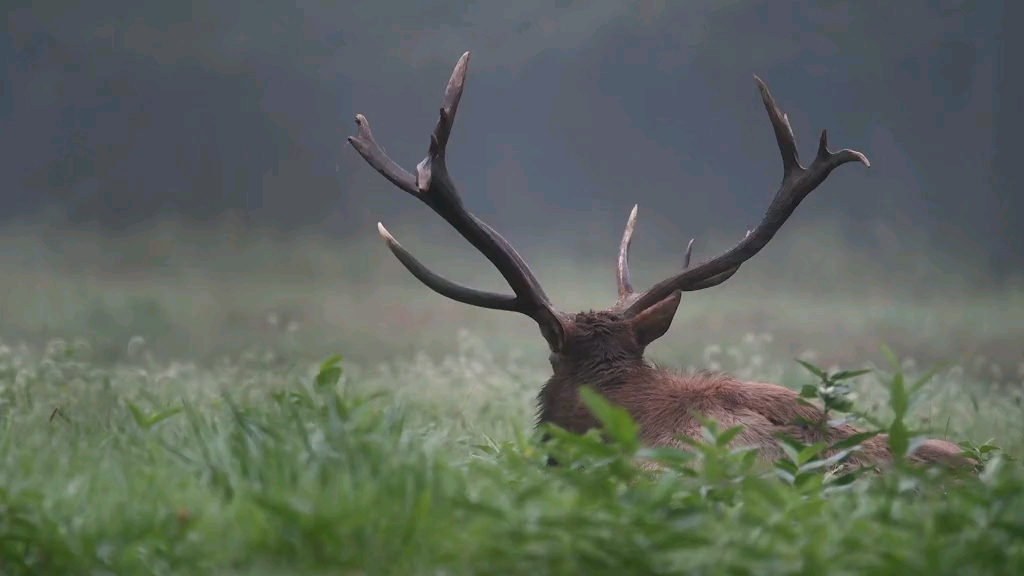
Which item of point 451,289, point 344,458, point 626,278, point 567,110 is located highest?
point 567,110

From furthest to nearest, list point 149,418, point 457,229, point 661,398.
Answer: point 457,229, point 661,398, point 149,418

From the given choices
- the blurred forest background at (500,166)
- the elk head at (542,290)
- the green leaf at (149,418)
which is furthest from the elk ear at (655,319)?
the green leaf at (149,418)

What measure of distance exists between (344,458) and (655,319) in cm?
176

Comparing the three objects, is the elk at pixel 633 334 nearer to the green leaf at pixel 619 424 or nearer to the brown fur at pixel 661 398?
the brown fur at pixel 661 398

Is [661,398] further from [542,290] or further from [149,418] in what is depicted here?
[149,418]

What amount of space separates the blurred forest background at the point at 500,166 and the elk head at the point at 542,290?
1.29 meters

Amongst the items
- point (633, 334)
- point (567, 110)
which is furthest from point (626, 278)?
point (567, 110)

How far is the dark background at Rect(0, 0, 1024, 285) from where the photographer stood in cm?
492

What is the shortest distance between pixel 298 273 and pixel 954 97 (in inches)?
128

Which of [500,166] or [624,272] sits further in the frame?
[500,166]

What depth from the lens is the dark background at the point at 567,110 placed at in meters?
4.92

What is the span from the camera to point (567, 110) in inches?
226

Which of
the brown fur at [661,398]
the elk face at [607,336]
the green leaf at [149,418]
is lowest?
the green leaf at [149,418]

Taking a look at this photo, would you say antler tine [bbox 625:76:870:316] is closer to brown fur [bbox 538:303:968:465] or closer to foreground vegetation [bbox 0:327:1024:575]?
brown fur [bbox 538:303:968:465]
